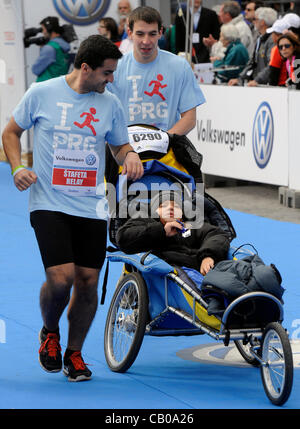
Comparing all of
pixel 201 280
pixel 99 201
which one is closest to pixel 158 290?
pixel 201 280

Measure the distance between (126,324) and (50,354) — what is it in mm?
477

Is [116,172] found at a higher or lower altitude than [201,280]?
higher

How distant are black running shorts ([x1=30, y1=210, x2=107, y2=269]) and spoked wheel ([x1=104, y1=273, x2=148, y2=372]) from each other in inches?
11.6

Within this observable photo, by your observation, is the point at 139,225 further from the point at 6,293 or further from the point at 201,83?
the point at 201,83

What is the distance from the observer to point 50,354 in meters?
5.54

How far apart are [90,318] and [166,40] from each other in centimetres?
1069

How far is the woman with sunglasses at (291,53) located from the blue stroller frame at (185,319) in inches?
244

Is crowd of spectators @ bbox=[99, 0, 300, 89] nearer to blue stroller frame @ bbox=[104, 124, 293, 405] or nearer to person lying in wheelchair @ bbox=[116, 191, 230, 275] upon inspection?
person lying in wheelchair @ bbox=[116, 191, 230, 275]

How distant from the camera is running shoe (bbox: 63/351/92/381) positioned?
549 centimetres

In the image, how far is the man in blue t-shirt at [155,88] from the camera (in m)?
6.95

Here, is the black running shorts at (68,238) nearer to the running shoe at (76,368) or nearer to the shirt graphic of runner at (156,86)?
the running shoe at (76,368)

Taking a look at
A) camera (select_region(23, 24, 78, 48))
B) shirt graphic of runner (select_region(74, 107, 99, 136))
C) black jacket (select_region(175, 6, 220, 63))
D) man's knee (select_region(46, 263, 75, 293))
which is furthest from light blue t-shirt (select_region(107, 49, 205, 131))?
camera (select_region(23, 24, 78, 48))

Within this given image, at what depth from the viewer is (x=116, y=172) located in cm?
626

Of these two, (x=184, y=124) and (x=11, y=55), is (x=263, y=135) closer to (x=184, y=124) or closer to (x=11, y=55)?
(x=184, y=124)
